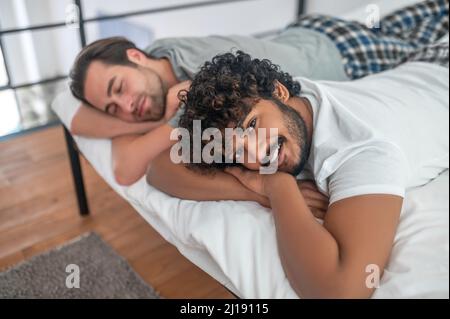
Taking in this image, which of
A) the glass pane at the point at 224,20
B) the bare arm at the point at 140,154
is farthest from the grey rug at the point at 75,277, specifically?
the glass pane at the point at 224,20

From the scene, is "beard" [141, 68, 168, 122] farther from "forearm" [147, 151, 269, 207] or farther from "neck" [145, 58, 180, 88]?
"forearm" [147, 151, 269, 207]

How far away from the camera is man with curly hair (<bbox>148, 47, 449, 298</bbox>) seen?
0.53m

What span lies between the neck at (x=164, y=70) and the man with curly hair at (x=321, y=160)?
23 cm

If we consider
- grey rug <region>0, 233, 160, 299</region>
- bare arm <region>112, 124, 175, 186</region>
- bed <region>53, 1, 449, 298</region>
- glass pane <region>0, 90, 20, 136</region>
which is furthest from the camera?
glass pane <region>0, 90, 20, 136</region>

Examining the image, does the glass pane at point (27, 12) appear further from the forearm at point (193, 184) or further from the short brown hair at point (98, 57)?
the forearm at point (193, 184)

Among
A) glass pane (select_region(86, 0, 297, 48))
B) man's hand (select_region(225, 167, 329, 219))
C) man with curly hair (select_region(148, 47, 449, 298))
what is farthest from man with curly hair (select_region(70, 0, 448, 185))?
glass pane (select_region(86, 0, 297, 48))

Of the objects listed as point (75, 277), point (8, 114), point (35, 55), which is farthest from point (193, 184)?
point (35, 55)

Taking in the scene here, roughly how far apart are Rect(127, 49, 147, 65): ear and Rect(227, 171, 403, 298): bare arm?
21.0 inches

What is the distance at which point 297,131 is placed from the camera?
0.65 metres

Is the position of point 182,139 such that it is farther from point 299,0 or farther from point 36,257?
point 299,0

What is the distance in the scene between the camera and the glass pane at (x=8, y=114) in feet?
4.17

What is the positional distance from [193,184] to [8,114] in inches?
34.5

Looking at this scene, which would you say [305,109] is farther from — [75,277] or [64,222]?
[64,222]
